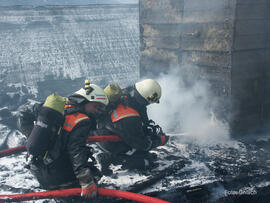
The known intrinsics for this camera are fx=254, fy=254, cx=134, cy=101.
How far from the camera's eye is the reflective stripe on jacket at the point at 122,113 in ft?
13.6

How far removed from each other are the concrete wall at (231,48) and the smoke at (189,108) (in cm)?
26

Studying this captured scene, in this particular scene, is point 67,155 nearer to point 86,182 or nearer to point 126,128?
point 86,182

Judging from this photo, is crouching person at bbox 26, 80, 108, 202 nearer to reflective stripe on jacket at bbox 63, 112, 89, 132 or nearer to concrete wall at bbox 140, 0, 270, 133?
reflective stripe on jacket at bbox 63, 112, 89, 132

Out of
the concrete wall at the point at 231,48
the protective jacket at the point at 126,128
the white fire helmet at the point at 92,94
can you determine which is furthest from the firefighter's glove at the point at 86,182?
the concrete wall at the point at 231,48

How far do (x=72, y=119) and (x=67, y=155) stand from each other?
0.54 m

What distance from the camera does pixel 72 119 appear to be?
10.6ft

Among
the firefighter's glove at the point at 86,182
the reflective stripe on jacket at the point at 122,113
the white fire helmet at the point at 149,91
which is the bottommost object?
the firefighter's glove at the point at 86,182

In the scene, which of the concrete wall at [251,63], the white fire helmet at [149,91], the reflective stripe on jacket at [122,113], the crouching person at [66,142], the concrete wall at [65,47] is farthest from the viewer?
the concrete wall at [65,47]

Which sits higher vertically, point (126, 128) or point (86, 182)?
point (126, 128)

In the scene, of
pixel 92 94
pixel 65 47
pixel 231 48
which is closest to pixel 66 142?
pixel 92 94

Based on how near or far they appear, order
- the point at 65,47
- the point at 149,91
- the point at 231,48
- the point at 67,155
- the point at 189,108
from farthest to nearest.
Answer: the point at 65,47, the point at 189,108, the point at 231,48, the point at 149,91, the point at 67,155

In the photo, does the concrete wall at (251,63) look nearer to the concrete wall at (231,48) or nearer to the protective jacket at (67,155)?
the concrete wall at (231,48)

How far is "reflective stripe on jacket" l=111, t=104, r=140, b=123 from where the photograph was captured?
4.15 m

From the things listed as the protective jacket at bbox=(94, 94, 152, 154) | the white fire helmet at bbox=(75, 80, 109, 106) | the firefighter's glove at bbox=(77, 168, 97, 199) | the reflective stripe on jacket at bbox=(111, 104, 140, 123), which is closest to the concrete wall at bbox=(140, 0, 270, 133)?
the protective jacket at bbox=(94, 94, 152, 154)
